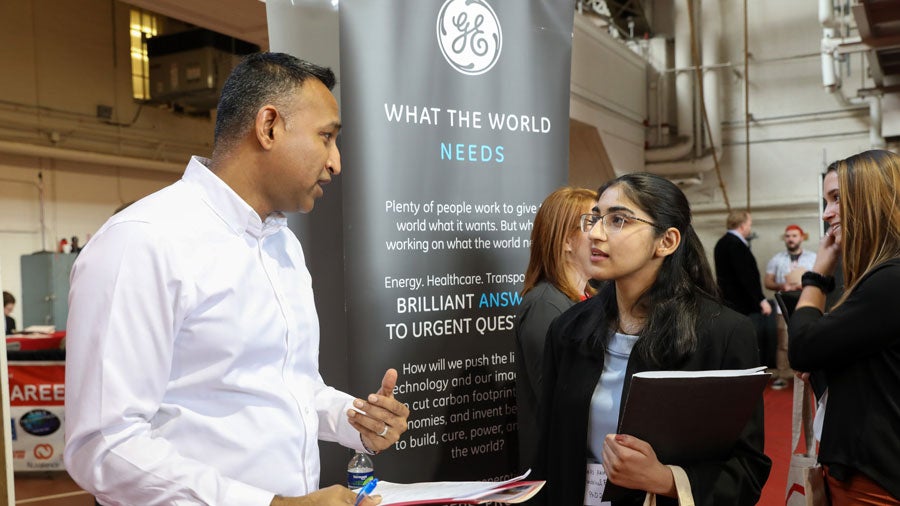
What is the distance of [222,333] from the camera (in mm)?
1242

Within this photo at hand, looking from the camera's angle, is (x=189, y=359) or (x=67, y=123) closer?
(x=189, y=359)

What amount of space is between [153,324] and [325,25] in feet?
3.91

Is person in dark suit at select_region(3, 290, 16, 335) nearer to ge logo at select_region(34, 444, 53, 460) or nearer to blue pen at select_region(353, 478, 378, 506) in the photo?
ge logo at select_region(34, 444, 53, 460)

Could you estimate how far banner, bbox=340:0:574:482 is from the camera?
219 cm

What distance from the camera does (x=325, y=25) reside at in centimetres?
211

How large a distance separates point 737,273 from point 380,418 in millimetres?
6985

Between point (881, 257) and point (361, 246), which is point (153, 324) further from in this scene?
point (881, 257)

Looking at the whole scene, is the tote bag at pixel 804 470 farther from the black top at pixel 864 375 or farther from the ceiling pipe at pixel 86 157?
the ceiling pipe at pixel 86 157

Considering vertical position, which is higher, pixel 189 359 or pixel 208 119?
pixel 208 119

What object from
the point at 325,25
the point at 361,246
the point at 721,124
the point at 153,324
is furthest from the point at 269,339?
the point at 721,124

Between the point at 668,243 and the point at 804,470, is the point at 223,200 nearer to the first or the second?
the point at 668,243

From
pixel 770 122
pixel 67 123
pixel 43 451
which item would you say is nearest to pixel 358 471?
pixel 43 451

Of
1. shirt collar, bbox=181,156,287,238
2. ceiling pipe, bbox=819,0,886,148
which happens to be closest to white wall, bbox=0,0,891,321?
ceiling pipe, bbox=819,0,886,148

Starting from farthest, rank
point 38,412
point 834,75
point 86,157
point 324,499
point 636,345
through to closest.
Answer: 1. point 834,75
2. point 86,157
3. point 38,412
4. point 636,345
5. point 324,499
